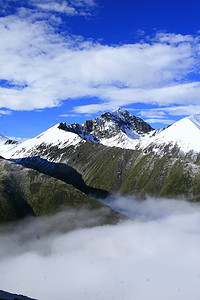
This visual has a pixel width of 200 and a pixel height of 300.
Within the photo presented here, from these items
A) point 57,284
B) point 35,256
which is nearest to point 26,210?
point 35,256

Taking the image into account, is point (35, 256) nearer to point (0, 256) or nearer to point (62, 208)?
point (0, 256)

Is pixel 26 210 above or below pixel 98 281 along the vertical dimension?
above

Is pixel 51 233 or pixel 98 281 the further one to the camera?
pixel 51 233

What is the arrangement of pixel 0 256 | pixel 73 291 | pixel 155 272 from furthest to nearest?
pixel 155 272, pixel 0 256, pixel 73 291

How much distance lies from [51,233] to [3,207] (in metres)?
42.9

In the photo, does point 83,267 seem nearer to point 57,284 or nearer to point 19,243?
point 57,284

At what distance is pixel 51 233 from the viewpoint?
648 feet

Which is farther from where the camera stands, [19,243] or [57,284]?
[19,243]

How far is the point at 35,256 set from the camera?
188 meters

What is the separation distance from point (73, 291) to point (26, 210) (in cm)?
6890

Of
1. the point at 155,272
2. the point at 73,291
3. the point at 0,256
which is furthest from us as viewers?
the point at 155,272

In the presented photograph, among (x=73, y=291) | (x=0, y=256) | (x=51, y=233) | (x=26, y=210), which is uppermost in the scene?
(x=26, y=210)

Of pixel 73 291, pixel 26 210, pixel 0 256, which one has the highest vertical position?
pixel 26 210

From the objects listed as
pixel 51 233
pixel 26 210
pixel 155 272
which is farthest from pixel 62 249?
pixel 155 272
